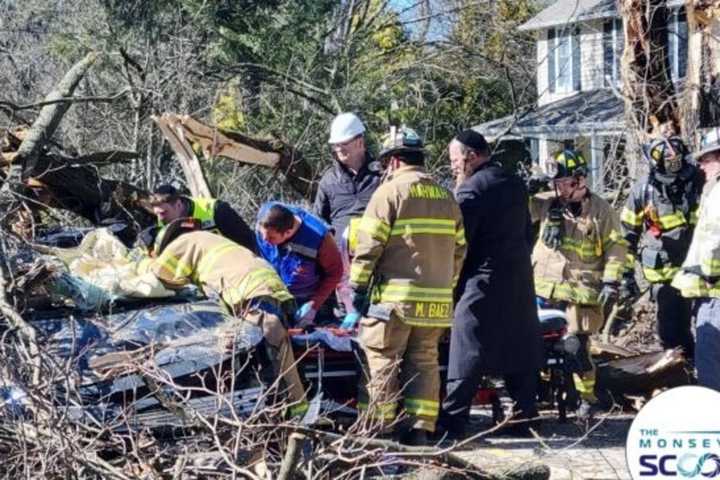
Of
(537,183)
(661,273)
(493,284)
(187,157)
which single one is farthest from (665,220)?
(187,157)

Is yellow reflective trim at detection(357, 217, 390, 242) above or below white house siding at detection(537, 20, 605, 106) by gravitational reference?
below

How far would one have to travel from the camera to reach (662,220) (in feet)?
26.8

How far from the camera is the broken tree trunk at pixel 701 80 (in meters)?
10.9

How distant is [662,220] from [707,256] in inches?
89.7

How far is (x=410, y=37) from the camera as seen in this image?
2498 centimetres

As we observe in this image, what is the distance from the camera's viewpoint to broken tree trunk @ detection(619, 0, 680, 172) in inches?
442

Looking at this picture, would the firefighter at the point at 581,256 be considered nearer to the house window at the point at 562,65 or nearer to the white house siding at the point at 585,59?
the white house siding at the point at 585,59

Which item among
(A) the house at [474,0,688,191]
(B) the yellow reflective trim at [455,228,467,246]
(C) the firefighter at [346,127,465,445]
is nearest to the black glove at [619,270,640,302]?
(B) the yellow reflective trim at [455,228,467,246]

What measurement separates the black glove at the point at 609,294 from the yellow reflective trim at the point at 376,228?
185 centimetres

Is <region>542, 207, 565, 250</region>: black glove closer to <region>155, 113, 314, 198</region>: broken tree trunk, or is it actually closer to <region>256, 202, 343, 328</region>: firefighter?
<region>256, 202, 343, 328</region>: firefighter

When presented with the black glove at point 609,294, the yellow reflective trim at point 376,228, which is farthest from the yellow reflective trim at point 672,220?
the yellow reflective trim at point 376,228

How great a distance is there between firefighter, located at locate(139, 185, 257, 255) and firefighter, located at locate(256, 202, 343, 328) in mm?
243

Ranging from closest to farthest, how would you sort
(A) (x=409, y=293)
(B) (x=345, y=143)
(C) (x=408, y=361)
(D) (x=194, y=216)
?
(A) (x=409, y=293), (C) (x=408, y=361), (D) (x=194, y=216), (B) (x=345, y=143)

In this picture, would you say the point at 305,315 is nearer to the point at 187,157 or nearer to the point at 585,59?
the point at 187,157
